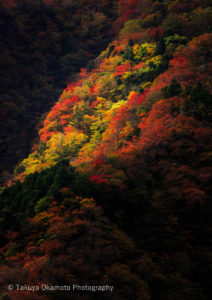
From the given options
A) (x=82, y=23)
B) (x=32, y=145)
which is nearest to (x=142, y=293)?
(x=32, y=145)

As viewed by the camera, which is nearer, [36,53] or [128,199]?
[128,199]

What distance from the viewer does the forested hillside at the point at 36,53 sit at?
40.3 meters

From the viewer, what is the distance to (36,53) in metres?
53.2

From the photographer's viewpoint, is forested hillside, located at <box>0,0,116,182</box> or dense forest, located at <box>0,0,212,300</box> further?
forested hillside, located at <box>0,0,116,182</box>

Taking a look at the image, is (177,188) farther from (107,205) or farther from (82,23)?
(82,23)

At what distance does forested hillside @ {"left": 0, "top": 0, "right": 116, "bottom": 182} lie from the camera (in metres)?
40.3

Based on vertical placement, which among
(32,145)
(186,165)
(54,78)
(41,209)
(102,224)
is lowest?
(102,224)

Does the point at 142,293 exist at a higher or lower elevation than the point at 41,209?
lower

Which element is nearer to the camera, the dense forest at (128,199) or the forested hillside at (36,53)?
the dense forest at (128,199)

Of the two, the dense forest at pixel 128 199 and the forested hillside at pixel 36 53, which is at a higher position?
the forested hillside at pixel 36 53

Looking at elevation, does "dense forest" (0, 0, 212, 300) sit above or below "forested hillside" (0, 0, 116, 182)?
below

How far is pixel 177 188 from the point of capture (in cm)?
1429

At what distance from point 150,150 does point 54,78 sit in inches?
1638

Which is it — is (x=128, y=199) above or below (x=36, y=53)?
below
